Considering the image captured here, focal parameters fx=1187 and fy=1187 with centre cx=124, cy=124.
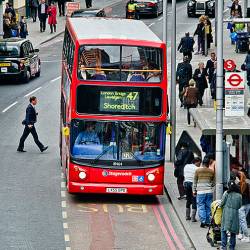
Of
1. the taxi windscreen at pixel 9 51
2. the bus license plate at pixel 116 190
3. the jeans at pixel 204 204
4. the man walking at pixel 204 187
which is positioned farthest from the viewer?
the taxi windscreen at pixel 9 51

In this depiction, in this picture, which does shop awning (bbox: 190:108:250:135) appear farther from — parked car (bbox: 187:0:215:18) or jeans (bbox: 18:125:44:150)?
parked car (bbox: 187:0:215:18)

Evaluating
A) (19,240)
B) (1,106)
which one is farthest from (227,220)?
(1,106)

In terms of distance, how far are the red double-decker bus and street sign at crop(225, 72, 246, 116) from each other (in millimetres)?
3012

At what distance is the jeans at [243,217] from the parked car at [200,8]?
4541cm

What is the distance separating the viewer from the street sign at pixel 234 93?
2670cm

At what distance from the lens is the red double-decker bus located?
96.8ft

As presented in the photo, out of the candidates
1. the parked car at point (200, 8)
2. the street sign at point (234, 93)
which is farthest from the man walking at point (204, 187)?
the parked car at point (200, 8)

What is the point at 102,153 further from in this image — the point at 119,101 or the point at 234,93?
the point at 234,93

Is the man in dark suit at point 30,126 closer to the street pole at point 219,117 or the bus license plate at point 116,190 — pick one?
the bus license plate at point 116,190

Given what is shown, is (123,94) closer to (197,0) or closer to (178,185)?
(178,185)

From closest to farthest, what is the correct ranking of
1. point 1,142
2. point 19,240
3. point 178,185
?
point 19,240 → point 178,185 → point 1,142

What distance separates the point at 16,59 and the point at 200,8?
23.9m

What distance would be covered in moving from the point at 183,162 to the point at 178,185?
132cm

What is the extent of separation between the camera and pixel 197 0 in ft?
236
